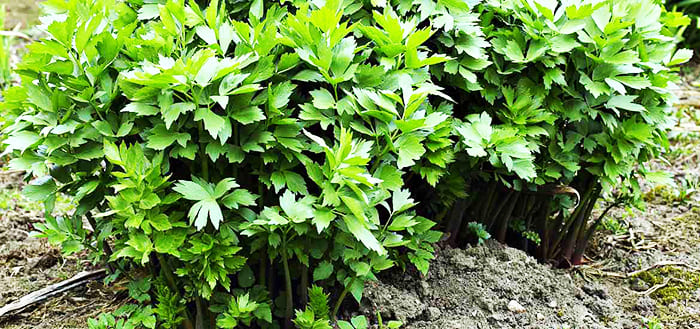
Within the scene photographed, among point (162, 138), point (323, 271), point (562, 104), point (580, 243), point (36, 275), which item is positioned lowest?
point (36, 275)

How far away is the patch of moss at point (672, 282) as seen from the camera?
9.79 ft

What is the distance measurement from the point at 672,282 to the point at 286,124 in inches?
79.1

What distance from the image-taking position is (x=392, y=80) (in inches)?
85.4

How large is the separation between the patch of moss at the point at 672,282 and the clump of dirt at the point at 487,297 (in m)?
0.28

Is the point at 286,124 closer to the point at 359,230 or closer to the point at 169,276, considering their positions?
the point at 359,230

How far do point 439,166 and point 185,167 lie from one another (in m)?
0.85

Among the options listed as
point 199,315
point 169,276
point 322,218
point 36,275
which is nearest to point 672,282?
point 322,218

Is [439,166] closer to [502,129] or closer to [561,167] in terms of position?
[502,129]

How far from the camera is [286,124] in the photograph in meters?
2.10

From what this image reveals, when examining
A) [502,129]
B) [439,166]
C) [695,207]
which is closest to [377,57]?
[439,166]

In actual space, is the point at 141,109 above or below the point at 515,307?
above

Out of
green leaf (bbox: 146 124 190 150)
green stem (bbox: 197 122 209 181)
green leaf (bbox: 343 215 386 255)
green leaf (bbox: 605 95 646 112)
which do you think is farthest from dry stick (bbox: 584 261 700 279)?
green leaf (bbox: 146 124 190 150)

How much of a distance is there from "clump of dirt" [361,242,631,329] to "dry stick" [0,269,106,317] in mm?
1147

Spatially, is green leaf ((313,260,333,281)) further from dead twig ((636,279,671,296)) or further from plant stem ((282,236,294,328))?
dead twig ((636,279,671,296))
